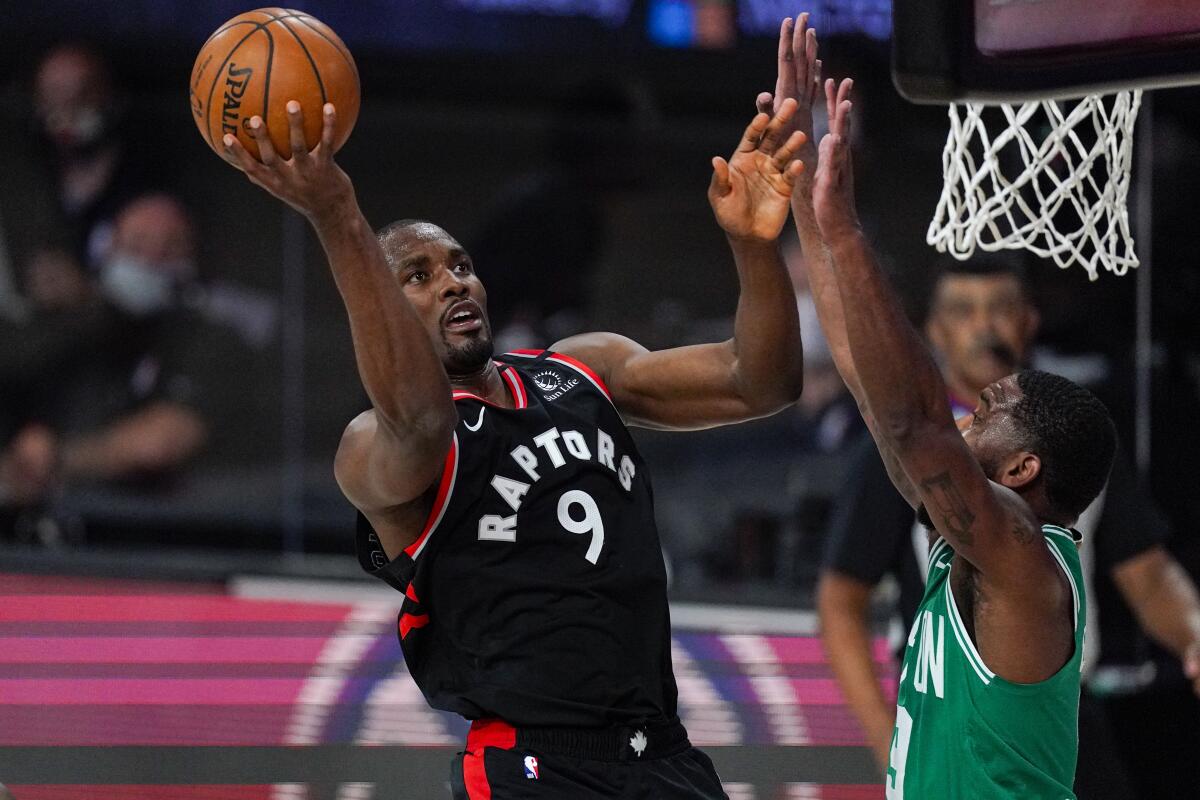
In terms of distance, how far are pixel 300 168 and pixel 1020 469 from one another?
4.38 ft

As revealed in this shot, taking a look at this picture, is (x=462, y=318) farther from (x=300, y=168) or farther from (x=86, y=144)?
(x=86, y=144)

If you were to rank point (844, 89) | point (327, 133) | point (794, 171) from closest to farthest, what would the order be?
1. point (327, 133)
2. point (844, 89)
3. point (794, 171)

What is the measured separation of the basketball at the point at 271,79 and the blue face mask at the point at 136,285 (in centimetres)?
540

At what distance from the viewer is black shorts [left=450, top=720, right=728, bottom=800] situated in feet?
10.6

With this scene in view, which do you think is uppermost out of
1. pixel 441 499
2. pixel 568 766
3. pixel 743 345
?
pixel 743 345

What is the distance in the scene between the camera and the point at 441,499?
3248 mm

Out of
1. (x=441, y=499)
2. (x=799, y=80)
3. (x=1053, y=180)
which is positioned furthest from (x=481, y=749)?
(x=1053, y=180)

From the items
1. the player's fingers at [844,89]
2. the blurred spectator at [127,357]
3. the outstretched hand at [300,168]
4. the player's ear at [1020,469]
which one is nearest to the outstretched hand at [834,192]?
the player's fingers at [844,89]

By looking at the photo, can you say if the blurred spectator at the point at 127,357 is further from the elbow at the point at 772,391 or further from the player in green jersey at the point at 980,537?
the player in green jersey at the point at 980,537

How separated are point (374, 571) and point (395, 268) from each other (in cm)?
62

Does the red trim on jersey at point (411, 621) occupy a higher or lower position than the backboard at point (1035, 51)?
lower

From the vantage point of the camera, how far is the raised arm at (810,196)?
10.5 ft

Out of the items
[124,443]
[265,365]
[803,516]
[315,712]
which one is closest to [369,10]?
[265,365]

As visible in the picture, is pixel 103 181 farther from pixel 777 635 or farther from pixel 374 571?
pixel 374 571
